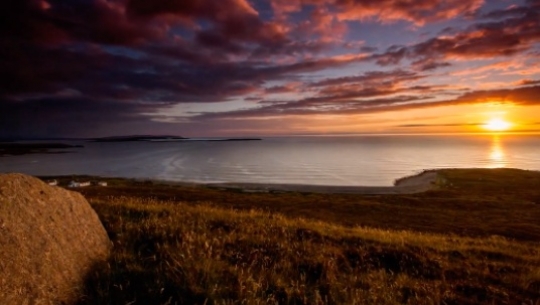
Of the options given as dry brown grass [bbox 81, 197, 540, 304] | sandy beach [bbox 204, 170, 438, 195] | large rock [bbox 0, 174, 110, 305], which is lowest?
sandy beach [bbox 204, 170, 438, 195]

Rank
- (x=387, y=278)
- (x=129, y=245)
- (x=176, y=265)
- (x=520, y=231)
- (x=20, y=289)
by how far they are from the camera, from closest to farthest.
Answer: (x=20, y=289) < (x=176, y=265) < (x=387, y=278) < (x=129, y=245) < (x=520, y=231)

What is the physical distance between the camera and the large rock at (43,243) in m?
4.65

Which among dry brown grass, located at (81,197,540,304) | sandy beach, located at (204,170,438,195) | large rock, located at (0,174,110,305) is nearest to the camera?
large rock, located at (0,174,110,305)

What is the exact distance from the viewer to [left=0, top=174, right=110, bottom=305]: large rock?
465cm

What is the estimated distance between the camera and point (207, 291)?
4648 mm

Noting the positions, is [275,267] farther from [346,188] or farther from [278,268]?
[346,188]

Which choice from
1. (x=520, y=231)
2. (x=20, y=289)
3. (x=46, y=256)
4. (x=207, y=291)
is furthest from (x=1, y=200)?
(x=520, y=231)

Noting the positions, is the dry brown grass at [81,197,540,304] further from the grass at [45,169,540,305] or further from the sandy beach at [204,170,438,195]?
the sandy beach at [204,170,438,195]

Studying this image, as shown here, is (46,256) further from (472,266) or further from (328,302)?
(472,266)

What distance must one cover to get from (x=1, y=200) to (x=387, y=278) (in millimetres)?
6535

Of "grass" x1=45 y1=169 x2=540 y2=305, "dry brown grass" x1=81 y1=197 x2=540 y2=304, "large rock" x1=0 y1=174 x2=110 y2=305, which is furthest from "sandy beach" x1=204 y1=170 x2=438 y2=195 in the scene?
"large rock" x1=0 y1=174 x2=110 y2=305

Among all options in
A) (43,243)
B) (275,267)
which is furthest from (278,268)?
(43,243)

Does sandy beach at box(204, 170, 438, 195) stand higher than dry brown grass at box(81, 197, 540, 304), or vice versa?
dry brown grass at box(81, 197, 540, 304)

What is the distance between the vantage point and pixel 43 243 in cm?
543
